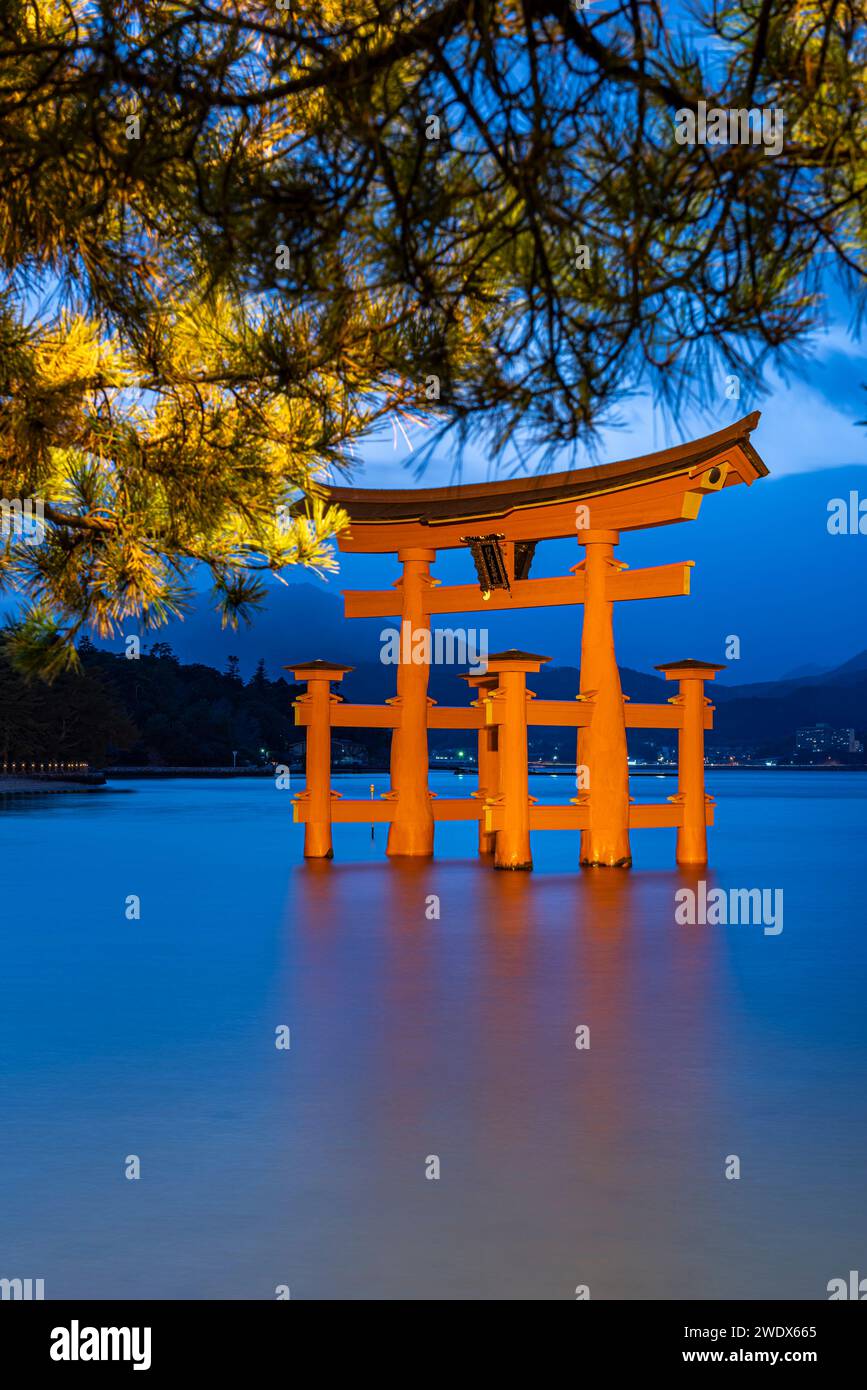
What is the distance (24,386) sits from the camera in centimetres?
395

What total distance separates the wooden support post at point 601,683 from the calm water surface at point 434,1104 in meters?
1.94

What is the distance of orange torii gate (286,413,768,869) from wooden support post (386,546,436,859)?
0.05 ft

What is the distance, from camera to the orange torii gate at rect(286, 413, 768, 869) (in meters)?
10.8

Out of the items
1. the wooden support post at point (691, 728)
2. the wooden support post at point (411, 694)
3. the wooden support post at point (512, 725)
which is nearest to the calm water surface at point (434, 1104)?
the wooden support post at point (512, 725)

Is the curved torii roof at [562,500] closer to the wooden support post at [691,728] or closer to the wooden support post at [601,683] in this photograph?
the wooden support post at [601,683]

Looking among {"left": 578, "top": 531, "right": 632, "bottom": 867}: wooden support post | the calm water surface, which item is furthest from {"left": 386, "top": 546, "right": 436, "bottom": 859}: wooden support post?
the calm water surface

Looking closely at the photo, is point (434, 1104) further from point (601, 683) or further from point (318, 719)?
point (318, 719)

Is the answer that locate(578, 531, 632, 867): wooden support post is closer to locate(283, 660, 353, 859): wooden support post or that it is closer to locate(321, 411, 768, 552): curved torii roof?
locate(321, 411, 768, 552): curved torii roof

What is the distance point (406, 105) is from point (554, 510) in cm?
917

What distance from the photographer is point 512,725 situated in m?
10.9

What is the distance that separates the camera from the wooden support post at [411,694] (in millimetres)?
12305

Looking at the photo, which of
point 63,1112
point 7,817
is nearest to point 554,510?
point 63,1112

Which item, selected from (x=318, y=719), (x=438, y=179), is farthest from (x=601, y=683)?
(x=438, y=179)

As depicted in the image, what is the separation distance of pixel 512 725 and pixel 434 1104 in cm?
688
